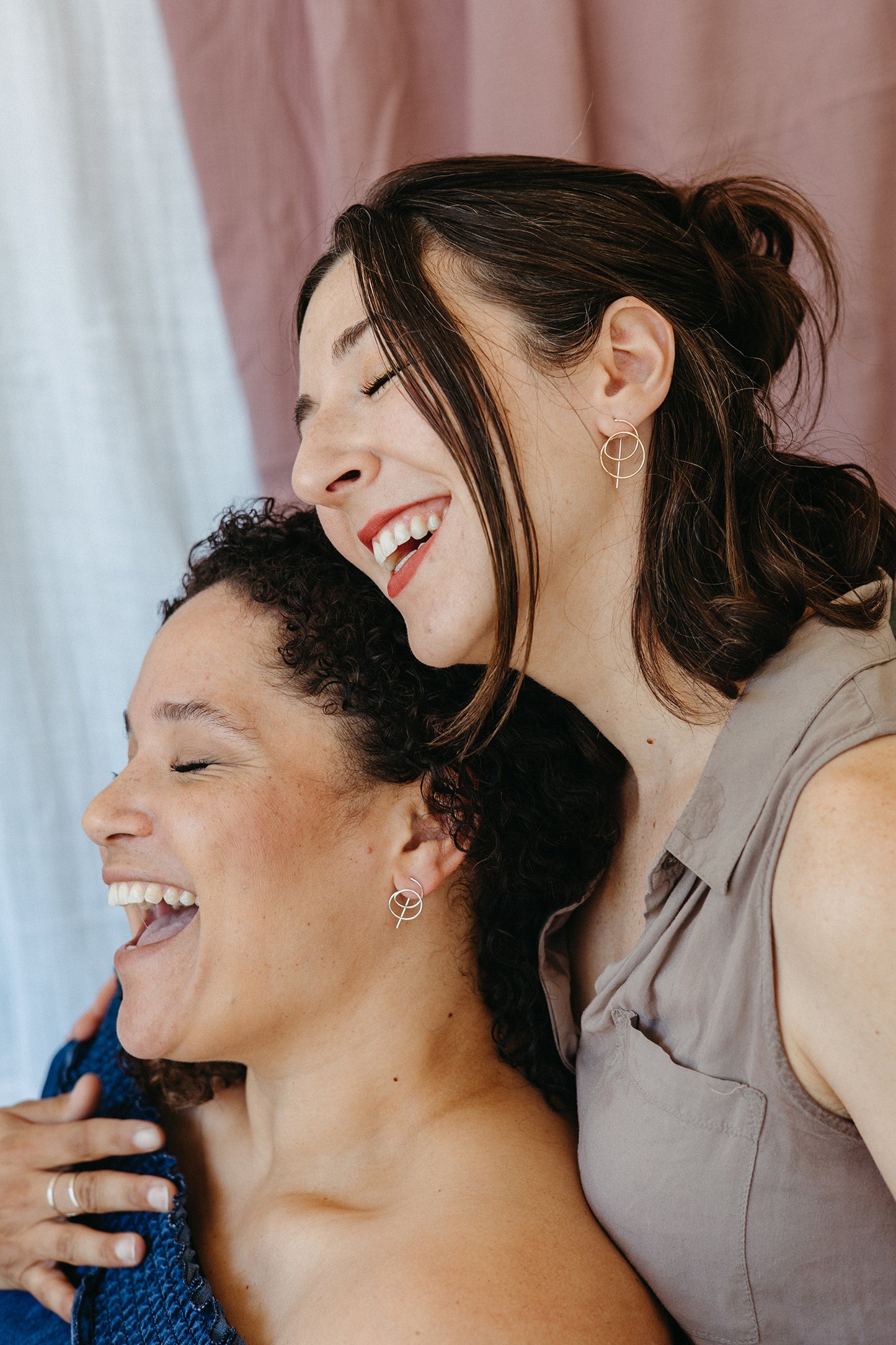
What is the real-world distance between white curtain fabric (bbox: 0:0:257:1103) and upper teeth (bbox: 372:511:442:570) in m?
0.61

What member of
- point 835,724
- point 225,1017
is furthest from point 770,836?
point 225,1017

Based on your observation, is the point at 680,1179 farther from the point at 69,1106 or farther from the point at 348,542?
the point at 69,1106

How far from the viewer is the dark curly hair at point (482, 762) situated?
3.68 feet

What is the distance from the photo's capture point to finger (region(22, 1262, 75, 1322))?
1.17 m

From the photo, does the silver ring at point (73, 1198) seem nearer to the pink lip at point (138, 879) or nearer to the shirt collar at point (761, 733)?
the pink lip at point (138, 879)

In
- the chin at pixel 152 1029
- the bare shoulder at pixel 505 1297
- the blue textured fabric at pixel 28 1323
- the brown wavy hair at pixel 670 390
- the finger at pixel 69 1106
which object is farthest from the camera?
the finger at pixel 69 1106

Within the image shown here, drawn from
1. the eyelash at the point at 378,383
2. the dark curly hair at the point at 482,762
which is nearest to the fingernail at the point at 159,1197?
the dark curly hair at the point at 482,762

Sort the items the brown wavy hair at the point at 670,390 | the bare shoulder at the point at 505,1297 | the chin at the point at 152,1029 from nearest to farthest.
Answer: the bare shoulder at the point at 505,1297
the brown wavy hair at the point at 670,390
the chin at the point at 152,1029

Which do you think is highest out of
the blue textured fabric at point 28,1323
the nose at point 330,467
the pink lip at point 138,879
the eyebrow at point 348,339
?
the eyebrow at point 348,339

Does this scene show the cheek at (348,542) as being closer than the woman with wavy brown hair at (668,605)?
No

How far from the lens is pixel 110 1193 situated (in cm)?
121

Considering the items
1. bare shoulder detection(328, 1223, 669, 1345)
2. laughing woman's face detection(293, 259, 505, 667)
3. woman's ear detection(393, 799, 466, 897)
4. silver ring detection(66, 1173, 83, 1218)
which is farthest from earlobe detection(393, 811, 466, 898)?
→ silver ring detection(66, 1173, 83, 1218)

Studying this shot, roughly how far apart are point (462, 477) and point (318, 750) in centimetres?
31

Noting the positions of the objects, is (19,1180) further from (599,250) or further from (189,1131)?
(599,250)
